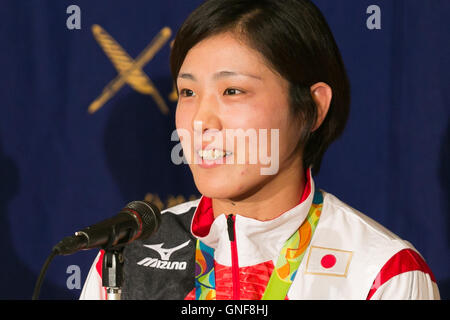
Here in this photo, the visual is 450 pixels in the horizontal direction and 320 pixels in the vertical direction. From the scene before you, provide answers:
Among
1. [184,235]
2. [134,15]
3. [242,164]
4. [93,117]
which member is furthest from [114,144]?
[242,164]

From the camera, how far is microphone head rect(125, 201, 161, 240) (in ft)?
3.74

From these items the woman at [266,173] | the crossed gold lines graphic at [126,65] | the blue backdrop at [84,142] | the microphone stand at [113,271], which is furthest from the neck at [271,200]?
the crossed gold lines graphic at [126,65]

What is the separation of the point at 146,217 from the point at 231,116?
318 mm

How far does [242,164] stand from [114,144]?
814 millimetres

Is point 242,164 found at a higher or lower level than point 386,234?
higher

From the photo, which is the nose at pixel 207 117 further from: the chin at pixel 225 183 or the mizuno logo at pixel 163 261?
the mizuno logo at pixel 163 261

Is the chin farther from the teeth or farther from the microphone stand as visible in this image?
the microphone stand

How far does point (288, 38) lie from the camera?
53.9 inches

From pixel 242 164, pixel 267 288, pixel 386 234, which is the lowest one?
pixel 267 288

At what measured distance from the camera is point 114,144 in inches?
82.2

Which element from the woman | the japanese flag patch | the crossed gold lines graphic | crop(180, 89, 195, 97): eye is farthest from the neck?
the crossed gold lines graphic

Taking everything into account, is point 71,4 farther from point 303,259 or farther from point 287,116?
point 303,259

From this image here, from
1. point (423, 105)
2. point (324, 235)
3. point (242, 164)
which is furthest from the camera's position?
point (423, 105)
